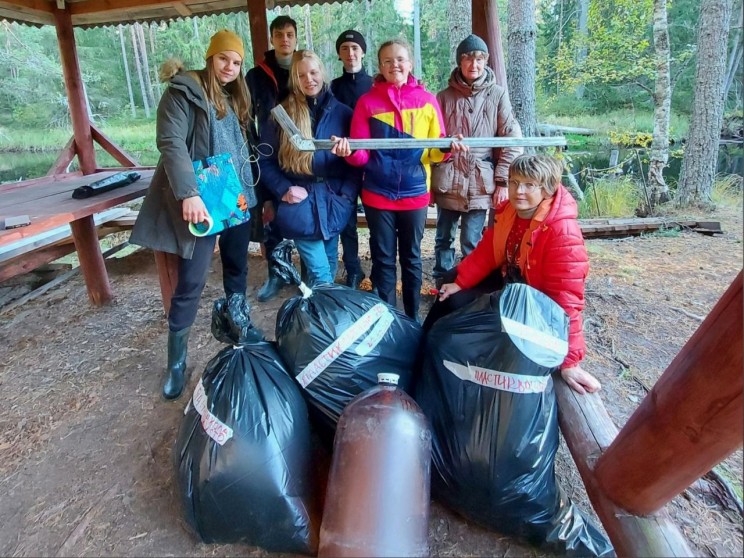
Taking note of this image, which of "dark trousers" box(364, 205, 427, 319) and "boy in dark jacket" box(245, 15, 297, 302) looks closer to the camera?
"dark trousers" box(364, 205, 427, 319)

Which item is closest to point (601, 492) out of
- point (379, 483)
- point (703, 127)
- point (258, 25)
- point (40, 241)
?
point (379, 483)

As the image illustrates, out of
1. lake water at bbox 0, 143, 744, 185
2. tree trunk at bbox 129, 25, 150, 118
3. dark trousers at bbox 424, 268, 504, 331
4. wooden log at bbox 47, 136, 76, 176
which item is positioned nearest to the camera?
dark trousers at bbox 424, 268, 504, 331

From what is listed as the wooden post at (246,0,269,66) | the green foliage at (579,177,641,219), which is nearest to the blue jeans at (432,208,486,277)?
the wooden post at (246,0,269,66)

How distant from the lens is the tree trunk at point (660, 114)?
24.3 ft

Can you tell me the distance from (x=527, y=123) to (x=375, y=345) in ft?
15.8

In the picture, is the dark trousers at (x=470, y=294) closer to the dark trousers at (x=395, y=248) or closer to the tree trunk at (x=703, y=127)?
the dark trousers at (x=395, y=248)

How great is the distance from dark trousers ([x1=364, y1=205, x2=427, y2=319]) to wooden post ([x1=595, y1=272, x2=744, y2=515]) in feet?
5.31

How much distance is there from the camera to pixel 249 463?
64.2 inches

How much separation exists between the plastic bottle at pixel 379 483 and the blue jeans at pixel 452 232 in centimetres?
185

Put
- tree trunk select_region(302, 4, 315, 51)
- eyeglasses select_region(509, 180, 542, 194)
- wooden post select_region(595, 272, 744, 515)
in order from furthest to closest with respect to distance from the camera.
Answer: tree trunk select_region(302, 4, 315, 51)
eyeglasses select_region(509, 180, 542, 194)
wooden post select_region(595, 272, 744, 515)

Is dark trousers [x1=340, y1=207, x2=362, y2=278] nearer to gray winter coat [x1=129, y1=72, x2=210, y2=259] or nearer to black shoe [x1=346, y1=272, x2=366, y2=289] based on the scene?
black shoe [x1=346, y1=272, x2=366, y2=289]

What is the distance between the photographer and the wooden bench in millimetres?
2628

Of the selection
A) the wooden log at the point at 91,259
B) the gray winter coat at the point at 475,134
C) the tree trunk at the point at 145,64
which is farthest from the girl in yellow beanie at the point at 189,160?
the tree trunk at the point at 145,64

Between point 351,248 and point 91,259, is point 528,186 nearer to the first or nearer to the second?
point 351,248
